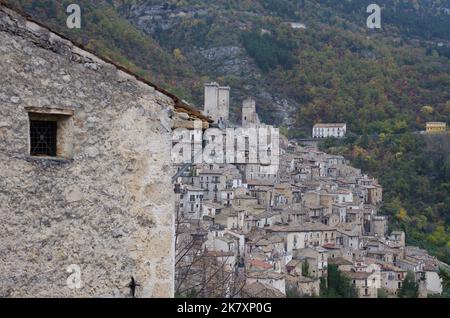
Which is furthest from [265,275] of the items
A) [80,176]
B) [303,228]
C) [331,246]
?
[80,176]

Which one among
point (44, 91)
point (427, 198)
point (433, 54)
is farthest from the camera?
point (433, 54)

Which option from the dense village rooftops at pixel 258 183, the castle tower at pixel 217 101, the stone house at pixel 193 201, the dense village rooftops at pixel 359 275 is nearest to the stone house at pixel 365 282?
the dense village rooftops at pixel 359 275

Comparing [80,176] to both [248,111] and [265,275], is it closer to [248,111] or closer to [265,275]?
[265,275]

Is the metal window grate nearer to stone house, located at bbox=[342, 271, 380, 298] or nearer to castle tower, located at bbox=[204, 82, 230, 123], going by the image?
stone house, located at bbox=[342, 271, 380, 298]

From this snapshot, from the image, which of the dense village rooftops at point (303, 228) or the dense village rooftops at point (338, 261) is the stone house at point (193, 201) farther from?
the dense village rooftops at point (338, 261)

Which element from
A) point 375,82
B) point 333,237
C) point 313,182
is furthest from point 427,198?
point 375,82
